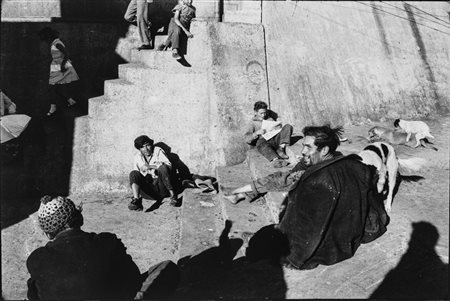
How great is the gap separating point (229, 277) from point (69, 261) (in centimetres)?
169

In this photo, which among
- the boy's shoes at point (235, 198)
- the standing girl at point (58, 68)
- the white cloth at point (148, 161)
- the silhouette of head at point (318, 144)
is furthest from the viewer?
the standing girl at point (58, 68)

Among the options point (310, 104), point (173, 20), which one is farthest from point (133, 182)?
point (310, 104)

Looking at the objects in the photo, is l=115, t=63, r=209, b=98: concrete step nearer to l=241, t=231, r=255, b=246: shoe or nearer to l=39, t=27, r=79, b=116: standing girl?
l=39, t=27, r=79, b=116: standing girl

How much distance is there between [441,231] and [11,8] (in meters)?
7.51

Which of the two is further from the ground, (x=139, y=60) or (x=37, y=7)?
(x=37, y=7)

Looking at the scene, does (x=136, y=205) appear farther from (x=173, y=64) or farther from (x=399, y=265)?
(x=399, y=265)

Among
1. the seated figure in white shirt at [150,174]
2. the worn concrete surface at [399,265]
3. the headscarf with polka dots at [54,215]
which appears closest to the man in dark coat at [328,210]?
the worn concrete surface at [399,265]

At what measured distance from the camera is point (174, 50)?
6656mm

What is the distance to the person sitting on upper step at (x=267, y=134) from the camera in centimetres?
636

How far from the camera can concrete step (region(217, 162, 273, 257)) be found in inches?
189

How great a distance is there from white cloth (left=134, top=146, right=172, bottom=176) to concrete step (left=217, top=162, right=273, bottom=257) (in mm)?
913

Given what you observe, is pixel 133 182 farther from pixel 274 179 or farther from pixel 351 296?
pixel 351 296

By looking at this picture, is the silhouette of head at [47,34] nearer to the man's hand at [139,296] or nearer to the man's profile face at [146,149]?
the man's profile face at [146,149]

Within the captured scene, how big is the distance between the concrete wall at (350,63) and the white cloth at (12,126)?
12.7ft
